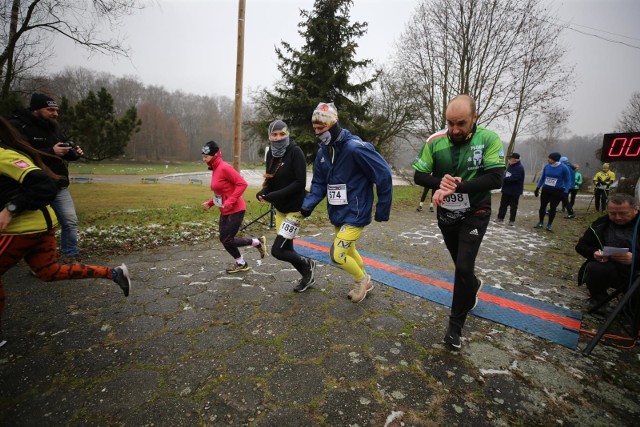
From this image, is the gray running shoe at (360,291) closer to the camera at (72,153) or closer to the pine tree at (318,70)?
the camera at (72,153)

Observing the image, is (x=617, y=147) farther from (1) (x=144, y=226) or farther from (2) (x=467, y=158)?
(1) (x=144, y=226)

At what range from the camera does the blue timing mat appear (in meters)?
2.89

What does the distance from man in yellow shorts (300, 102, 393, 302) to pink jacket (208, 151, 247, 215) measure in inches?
58.9

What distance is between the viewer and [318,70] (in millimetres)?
13570

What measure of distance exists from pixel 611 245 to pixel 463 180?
2.22 m

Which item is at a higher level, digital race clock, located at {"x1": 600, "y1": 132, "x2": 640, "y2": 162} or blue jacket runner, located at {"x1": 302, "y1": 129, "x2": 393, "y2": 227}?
digital race clock, located at {"x1": 600, "y1": 132, "x2": 640, "y2": 162}

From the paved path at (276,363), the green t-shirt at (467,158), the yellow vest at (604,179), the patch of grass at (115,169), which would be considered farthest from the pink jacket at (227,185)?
the patch of grass at (115,169)

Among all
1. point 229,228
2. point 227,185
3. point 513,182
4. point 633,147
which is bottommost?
point 229,228

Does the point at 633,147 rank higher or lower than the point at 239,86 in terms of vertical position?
lower

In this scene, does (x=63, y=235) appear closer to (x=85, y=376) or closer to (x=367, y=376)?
(x=85, y=376)

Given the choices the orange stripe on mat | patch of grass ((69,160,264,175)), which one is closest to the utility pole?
the orange stripe on mat

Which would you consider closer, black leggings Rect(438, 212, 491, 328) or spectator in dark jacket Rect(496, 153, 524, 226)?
black leggings Rect(438, 212, 491, 328)

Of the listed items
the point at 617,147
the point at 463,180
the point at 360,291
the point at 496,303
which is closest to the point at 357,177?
the point at 463,180

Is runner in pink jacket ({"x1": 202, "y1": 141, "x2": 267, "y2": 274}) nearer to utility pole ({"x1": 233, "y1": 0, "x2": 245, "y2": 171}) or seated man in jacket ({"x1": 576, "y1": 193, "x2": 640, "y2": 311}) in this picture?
utility pole ({"x1": 233, "y1": 0, "x2": 245, "y2": 171})
